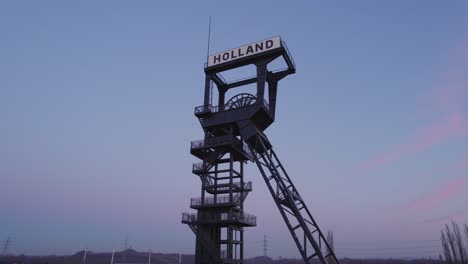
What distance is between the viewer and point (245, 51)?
1869 inches

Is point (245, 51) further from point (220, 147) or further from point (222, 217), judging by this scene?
point (222, 217)

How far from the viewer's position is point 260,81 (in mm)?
45125

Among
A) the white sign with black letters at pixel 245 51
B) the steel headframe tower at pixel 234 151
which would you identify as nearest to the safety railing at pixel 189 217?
the steel headframe tower at pixel 234 151

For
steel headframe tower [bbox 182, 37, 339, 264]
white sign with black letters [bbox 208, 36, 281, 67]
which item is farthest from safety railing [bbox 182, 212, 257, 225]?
white sign with black letters [bbox 208, 36, 281, 67]

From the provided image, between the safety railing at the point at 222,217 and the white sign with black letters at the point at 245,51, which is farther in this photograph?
the white sign with black letters at the point at 245,51

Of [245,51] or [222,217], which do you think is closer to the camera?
[222,217]

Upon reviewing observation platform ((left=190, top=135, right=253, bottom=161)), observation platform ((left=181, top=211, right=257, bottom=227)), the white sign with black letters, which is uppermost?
the white sign with black letters

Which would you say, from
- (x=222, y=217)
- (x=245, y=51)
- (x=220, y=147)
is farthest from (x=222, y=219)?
(x=245, y=51)

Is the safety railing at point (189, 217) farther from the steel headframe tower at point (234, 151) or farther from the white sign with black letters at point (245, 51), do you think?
the white sign with black letters at point (245, 51)

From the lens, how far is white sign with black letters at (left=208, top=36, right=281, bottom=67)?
4584cm

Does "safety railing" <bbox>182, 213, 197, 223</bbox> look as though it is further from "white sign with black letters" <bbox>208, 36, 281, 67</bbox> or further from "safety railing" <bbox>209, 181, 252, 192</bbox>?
"white sign with black letters" <bbox>208, 36, 281, 67</bbox>

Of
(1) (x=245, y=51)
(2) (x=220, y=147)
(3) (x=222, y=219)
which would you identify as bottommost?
(3) (x=222, y=219)

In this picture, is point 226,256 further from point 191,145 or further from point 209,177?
point 191,145

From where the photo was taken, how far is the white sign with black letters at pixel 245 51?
150ft
